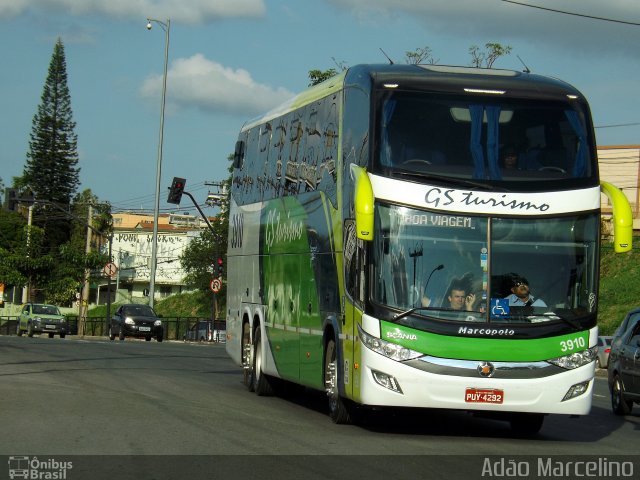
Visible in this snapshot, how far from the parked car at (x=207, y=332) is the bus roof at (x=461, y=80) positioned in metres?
45.2

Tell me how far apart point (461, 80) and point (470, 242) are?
6.44 feet

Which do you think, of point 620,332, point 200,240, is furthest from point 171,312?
point 620,332

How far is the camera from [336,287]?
1493cm

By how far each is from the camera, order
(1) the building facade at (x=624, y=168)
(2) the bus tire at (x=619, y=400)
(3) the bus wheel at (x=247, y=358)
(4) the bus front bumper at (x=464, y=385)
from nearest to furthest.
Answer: (4) the bus front bumper at (x=464, y=385), (2) the bus tire at (x=619, y=400), (3) the bus wheel at (x=247, y=358), (1) the building facade at (x=624, y=168)

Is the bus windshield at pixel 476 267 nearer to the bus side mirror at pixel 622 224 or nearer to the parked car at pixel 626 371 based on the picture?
the bus side mirror at pixel 622 224

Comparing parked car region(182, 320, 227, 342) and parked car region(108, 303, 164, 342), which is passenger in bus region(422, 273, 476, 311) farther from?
parked car region(182, 320, 227, 342)

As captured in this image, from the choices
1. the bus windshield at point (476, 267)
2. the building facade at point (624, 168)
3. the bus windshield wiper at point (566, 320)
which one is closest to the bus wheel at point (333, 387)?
the bus windshield at point (476, 267)

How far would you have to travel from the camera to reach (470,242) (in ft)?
44.3

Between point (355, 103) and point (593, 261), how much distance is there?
3.33 metres

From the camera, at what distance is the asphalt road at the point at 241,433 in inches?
427

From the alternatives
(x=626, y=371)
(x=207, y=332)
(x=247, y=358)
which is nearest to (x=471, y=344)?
(x=626, y=371)

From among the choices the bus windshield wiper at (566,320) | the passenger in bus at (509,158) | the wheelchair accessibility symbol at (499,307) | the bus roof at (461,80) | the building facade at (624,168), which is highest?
the building facade at (624,168)

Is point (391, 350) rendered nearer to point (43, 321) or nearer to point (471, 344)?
point (471, 344)
